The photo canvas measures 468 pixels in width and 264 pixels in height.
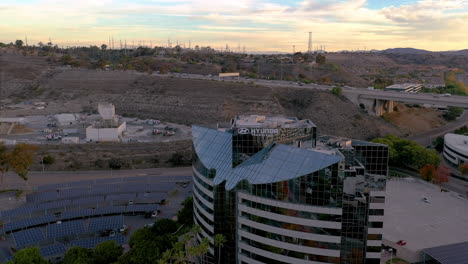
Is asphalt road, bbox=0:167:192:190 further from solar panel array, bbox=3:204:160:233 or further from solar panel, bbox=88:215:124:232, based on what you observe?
solar panel, bbox=88:215:124:232

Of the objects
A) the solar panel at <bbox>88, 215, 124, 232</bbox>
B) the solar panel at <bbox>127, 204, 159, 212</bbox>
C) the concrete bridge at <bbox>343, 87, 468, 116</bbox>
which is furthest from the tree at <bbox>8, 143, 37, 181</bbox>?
the concrete bridge at <bbox>343, 87, 468, 116</bbox>

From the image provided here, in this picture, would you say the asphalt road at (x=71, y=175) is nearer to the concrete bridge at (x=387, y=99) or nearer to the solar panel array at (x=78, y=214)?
the solar panel array at (x=78, y=214)

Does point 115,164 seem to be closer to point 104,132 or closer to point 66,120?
point 104,132

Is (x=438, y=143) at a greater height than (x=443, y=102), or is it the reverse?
(x=443, y=102)

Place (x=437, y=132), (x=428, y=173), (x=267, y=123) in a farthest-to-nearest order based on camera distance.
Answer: (x=437, y=132)
(x=428, y=173)
(x=267, y=123)

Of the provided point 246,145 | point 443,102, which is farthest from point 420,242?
point 443,102

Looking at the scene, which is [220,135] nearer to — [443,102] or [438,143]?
[438,143]

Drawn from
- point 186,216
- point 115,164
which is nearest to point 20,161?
point 115,164
